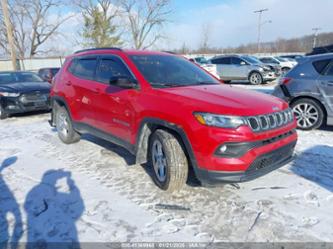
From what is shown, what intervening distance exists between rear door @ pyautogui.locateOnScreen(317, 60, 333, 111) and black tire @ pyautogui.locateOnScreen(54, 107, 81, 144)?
5.23 m

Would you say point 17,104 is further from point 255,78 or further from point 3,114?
point 255,78

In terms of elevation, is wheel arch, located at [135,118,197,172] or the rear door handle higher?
the rear door handle

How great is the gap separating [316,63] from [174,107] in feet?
14.3

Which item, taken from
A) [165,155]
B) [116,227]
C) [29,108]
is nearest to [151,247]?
[116,227]

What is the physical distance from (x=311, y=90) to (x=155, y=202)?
14.8 ft

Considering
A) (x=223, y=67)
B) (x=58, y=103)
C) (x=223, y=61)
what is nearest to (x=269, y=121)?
(x=58, y=103)

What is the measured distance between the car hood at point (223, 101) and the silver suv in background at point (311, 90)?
2876mm

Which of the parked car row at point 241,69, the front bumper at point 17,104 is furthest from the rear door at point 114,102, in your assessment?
the parked car row at point 241,69

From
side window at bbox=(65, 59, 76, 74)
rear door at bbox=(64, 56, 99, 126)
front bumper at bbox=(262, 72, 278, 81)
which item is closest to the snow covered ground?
rear door at bbox=(64, 56, 99, 126)

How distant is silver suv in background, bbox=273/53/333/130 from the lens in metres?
5.62

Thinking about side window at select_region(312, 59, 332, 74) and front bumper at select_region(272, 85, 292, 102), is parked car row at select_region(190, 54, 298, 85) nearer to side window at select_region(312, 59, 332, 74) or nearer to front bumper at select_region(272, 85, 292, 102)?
front bumper at select_region(272, 85, 292, 102)

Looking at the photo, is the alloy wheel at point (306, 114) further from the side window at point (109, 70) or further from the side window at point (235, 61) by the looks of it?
the side window at point (235, 61)

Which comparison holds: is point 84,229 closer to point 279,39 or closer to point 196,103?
point 196,103

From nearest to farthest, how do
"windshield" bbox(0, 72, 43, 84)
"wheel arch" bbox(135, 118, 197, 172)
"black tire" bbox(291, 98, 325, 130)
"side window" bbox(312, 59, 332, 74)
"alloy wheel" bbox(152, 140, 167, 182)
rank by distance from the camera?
"wheel arch" bbox(135, 118, 197, 172) < "alloy wheel" bbox(152, 140, 167, 182) < "side window" bbox(312, 59, 332, 74) < "black tire" bbox(291, 98, 325, 130) < "windshield" bbox(0, 72, 43, 84)
